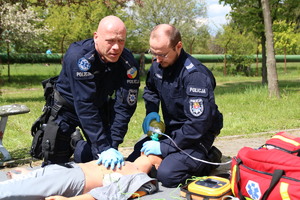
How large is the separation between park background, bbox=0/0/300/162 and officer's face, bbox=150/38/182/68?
2145mm

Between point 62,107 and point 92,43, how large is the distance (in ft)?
2.48

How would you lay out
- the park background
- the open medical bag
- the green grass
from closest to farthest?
the open medical bag
the green grass
the park background

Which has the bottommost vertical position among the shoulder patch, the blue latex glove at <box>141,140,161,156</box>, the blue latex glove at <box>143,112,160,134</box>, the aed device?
the aed device

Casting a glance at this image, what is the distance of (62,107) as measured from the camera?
13.7 feet

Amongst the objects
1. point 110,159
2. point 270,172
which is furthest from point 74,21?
point 270,172

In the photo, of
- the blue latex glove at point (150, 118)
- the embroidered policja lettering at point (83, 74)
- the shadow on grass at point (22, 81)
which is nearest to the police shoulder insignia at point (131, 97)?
the blue latex glove at point (150, 118)

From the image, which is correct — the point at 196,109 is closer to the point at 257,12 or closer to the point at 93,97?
the point at 93,97

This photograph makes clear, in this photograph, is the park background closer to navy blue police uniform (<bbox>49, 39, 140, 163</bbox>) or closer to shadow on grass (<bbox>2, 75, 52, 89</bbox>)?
shadow on grass (<bbox>2, 75, 52, 89</bbox>)

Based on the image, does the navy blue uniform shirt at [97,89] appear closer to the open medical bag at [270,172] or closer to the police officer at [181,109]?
the police officer at [181,109]

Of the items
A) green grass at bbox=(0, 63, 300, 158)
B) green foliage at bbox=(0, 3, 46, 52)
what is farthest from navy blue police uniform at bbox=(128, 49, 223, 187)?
green foliage at bbox=(0, 3, 46, 52)

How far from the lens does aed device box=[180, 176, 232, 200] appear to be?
3328 millimetres

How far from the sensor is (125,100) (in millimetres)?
4113

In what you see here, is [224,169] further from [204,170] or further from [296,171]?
[296,171]

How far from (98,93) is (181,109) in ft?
2.81
